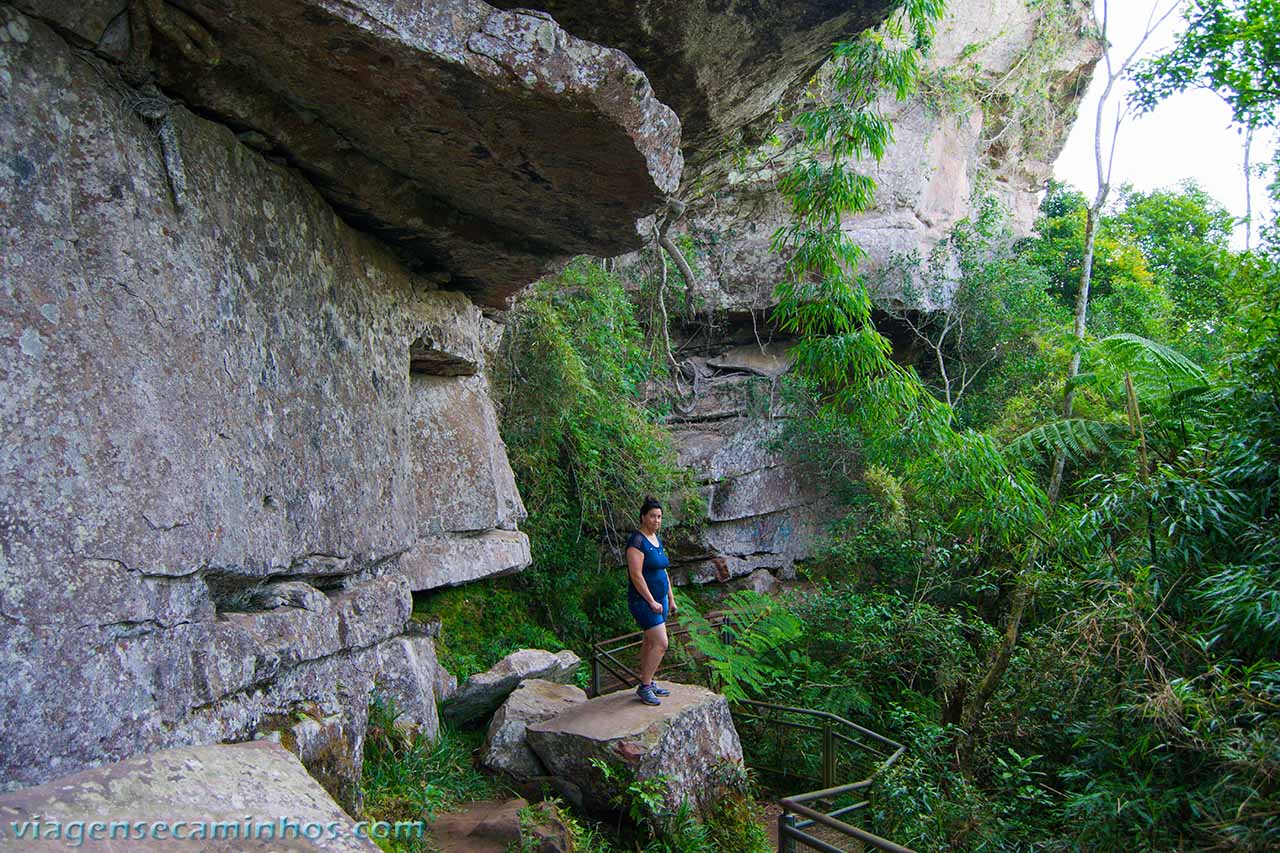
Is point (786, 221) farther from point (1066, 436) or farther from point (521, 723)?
point (521, 723)

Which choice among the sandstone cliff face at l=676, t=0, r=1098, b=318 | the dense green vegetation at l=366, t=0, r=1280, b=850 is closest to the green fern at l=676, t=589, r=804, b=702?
the dense green vegetation at l=366, t=0, r=1280, b=850

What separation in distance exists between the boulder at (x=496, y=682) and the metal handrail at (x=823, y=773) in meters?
0.54

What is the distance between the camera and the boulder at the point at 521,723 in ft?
17.7

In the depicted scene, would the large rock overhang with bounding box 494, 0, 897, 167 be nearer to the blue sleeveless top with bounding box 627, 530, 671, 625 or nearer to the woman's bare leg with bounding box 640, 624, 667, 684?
the blue sleeveless top with bounding box 627, 530, 671, 625

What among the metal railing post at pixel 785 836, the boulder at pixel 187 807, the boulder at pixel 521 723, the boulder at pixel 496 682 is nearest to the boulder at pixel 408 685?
the boulder at pixel 521 723

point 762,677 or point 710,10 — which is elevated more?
point 710,10

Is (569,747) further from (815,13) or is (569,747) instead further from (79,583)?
(815,13)

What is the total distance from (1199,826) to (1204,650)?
105cm

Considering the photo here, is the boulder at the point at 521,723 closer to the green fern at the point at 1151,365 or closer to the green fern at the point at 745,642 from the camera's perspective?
the green fern at the point at 745,642

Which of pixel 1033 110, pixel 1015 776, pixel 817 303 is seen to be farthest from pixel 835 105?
pixel 1033 110

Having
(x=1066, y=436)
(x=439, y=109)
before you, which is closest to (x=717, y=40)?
(x=439, y=109)

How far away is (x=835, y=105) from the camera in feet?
23.0

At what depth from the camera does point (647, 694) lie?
5.46m

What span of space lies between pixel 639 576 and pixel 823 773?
6.37ft
